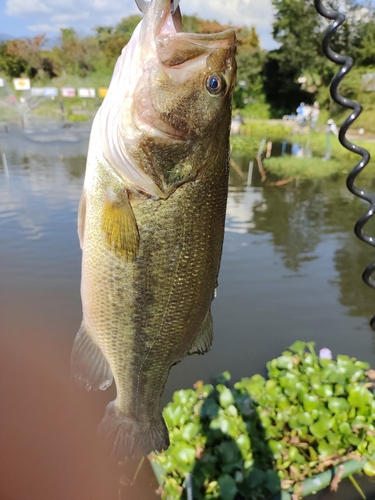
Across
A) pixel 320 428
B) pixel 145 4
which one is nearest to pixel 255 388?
pixel 320 428

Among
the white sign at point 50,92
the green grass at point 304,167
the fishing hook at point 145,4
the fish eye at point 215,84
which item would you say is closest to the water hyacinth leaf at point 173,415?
the fish eye at point 215,84

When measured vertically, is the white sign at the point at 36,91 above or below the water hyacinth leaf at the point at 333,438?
above

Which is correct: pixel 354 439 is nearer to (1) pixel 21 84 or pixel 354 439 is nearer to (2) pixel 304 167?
(2) pixel 304 167

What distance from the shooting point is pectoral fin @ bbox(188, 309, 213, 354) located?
146 cm

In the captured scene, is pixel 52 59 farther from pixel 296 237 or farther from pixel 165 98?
pixel 165 98

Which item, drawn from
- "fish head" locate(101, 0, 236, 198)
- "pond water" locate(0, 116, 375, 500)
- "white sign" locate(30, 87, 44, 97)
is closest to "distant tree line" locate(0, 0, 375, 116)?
"white sign" locate(30, 87, 44, 97)

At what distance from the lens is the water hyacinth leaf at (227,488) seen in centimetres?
237

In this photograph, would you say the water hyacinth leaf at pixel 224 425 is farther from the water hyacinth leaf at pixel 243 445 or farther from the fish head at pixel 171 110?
the fish head at pixel 171 110

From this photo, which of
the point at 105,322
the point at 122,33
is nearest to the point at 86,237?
the point at 105,322

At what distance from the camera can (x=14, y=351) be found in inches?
176

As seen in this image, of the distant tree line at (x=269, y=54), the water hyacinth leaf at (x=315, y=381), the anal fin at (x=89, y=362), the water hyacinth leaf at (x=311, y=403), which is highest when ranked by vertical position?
the distant tree line at (x=269, y=54)

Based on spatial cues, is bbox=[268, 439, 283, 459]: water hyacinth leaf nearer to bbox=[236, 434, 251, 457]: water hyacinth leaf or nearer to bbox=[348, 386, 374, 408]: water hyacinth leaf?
bbox=[236, 434, 251, 457]: water hyacinth leaf

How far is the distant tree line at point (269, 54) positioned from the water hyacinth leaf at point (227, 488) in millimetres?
20643

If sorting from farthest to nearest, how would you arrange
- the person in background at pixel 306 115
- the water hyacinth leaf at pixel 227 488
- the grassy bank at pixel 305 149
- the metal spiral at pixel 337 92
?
1. the person in background at pixel 306 115
2. the grassy bank at pixel 305 149
3. the water hyacinth leaf at pixel 227 488
4. the metal spiral at pixel 337 92
